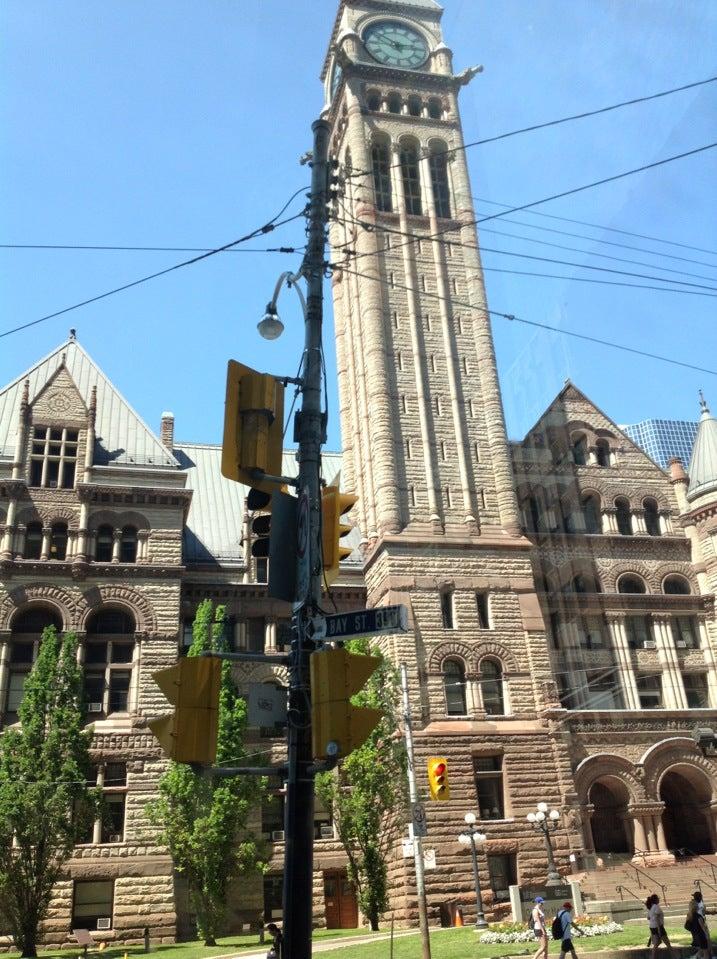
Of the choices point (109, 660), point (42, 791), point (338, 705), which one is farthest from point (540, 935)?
point (109, 660)

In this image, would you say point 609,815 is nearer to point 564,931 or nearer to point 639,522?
point 639,522

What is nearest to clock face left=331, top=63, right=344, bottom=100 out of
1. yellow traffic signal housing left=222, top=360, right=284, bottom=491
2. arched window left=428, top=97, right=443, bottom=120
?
arched window left=428, top=97, right=443, bottom=120

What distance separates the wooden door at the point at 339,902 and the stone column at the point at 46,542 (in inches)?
692

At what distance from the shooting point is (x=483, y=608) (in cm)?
4084

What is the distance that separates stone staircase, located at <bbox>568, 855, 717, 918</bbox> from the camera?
32.7 m

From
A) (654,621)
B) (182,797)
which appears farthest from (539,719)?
(182,797)

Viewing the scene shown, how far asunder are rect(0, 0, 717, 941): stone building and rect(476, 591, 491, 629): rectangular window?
0.07m

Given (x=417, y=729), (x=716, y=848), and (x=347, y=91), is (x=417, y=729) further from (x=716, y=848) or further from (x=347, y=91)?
(x=347, y=91)

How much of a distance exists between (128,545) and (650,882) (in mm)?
24922

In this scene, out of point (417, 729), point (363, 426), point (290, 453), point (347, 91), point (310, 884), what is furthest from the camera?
point (290, 453)

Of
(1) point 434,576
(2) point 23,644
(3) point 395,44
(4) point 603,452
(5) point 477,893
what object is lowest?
(5) point 477,893

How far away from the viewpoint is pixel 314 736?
788cm

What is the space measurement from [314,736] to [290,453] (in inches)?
1956

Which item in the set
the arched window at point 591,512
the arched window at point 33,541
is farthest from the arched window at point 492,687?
the arched window at point 33,541
